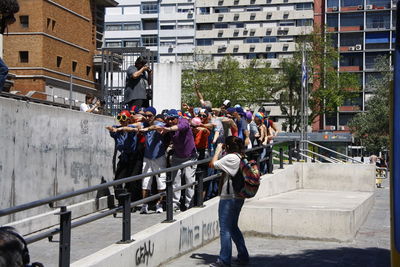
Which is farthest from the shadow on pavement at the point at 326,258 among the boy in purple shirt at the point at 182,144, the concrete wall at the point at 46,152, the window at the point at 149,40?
the window at the point at 149,40

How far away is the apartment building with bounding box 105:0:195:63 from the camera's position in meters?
111

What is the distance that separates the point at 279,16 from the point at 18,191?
96.4 meters

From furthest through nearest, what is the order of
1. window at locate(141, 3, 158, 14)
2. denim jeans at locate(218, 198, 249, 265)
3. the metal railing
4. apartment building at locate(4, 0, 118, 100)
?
window at locate(141, 3, 158, 14) → apartment building at locate(4, 0, 118, 100) → denim jeans at locate(218, 198, 249, 265) → the metal railing

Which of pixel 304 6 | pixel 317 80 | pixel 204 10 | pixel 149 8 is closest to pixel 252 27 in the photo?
pixel 304 6

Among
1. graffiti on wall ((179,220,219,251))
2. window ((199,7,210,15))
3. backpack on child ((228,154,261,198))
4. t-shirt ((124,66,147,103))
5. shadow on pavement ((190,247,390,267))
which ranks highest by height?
window ((199,7,210,15))

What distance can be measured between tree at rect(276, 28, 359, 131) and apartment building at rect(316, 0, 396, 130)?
21548 millimetres

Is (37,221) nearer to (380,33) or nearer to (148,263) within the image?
(148,263)

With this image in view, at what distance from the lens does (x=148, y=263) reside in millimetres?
8258

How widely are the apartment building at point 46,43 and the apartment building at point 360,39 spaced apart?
4561cm

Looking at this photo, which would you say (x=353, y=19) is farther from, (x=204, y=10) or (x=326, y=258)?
(x=326, y=258)

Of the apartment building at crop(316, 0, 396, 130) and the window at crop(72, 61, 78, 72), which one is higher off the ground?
the apartment building at crop(316, 0, 396, 130)

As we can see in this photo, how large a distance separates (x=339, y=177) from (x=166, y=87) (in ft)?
20.1

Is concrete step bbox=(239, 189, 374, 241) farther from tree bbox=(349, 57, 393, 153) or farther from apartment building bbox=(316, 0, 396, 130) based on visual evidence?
apartment building bbox=(316, 0, 396, 130)

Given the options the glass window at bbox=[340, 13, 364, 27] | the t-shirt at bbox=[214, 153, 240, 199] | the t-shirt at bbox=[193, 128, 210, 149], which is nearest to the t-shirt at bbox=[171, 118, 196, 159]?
the t-shirt at bbox=[193, 128, 210, 149]
